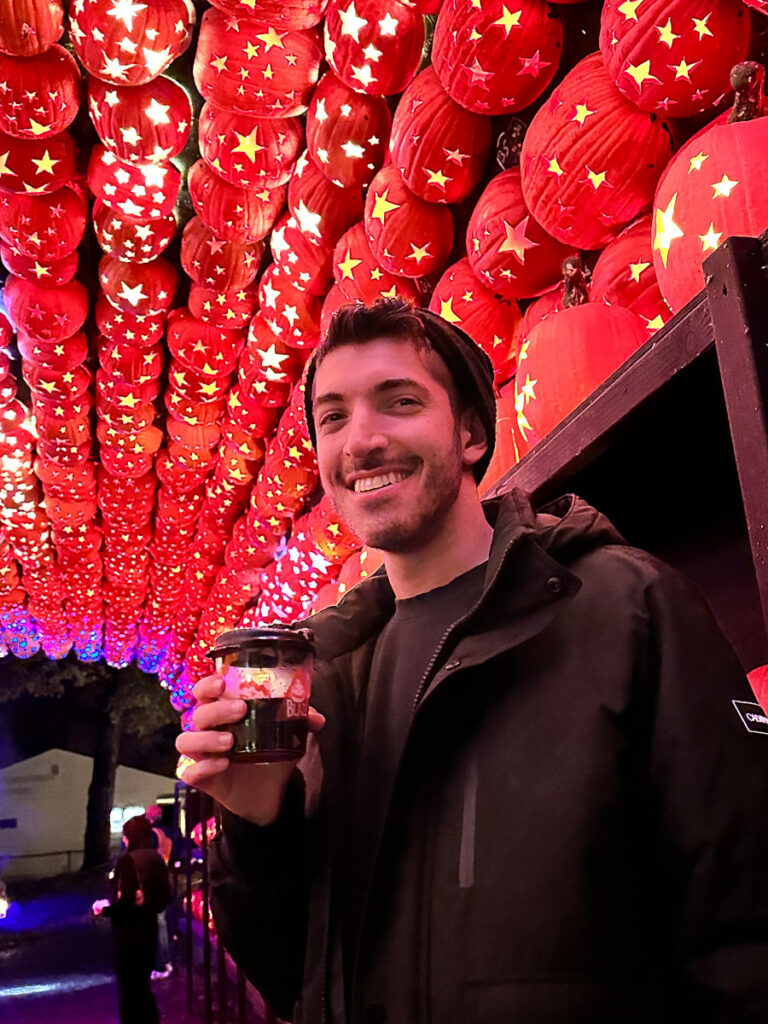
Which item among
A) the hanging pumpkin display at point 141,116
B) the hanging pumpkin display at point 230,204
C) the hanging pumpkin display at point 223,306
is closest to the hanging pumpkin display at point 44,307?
the hanging pumpkin display at point 223,306

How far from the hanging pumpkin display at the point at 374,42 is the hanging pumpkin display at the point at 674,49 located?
0.93 metres

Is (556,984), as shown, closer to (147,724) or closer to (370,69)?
(370,69)

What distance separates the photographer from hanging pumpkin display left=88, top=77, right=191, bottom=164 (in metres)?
3.29

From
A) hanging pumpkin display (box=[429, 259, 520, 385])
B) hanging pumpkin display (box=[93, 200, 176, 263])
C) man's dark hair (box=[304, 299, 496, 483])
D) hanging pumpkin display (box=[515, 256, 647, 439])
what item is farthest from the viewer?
hanging pumpkin display (box=[93, 200, 176, 263])

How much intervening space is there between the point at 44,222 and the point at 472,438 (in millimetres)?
3296

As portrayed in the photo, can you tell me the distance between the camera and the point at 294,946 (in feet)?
4.04

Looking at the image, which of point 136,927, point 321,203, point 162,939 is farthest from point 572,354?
point 162,939

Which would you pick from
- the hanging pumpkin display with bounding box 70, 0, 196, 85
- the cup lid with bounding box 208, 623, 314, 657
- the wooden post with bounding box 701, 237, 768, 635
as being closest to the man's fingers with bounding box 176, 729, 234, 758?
the cup lid with bounding box 208, 623, 314, 657

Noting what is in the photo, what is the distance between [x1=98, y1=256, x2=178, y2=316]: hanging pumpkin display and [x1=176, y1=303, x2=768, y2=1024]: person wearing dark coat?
338 cm

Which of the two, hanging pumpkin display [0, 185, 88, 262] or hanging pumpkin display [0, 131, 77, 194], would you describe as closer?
hanging pumpkin display [0, 131, 77, 194]

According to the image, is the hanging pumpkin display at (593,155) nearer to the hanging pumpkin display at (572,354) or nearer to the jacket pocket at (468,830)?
the hanging pumpkin display at (572,354)

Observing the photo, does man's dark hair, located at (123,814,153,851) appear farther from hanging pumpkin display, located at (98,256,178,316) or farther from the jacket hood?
the jacket hood

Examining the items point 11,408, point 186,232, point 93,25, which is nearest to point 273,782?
point 93,25

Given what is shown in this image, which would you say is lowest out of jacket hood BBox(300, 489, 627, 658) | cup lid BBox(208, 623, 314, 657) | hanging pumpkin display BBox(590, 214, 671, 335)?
cup lid BBox(208, 623, 314, 657)
